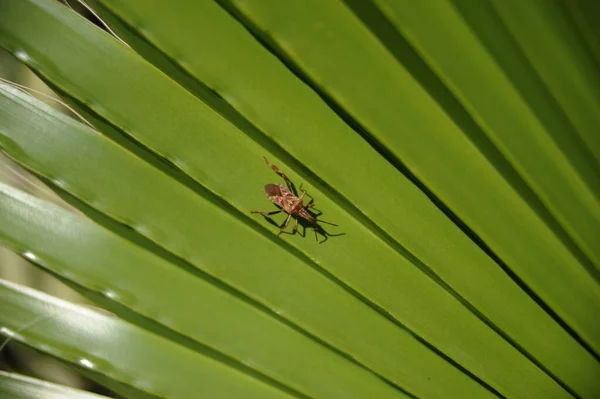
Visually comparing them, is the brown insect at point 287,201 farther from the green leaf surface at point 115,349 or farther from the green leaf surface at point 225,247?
the green leaf surface at point 115,349

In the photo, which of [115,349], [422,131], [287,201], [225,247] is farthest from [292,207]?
[115,349]

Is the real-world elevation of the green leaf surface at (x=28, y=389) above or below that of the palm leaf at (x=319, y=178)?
below

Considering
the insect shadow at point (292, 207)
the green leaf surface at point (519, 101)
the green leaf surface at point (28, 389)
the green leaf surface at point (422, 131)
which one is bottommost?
the green leaf surface at point (28, 389)

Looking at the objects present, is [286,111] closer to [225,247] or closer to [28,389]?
[225,247]

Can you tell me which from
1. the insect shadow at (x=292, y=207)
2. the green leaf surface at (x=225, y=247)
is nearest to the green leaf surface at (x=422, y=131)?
the insect shadow at (x=292, y=207)

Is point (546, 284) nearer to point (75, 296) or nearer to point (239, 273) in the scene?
point (239, 273)

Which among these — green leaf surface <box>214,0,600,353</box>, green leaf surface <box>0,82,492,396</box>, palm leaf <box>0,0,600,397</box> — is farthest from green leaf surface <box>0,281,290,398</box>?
green leaf surface <box>214,0,600,353</box>

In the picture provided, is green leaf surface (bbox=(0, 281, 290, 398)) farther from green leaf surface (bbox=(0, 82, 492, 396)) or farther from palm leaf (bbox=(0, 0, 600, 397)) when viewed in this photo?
green leaf surface (bbox=(0, 82, 492, 396))
